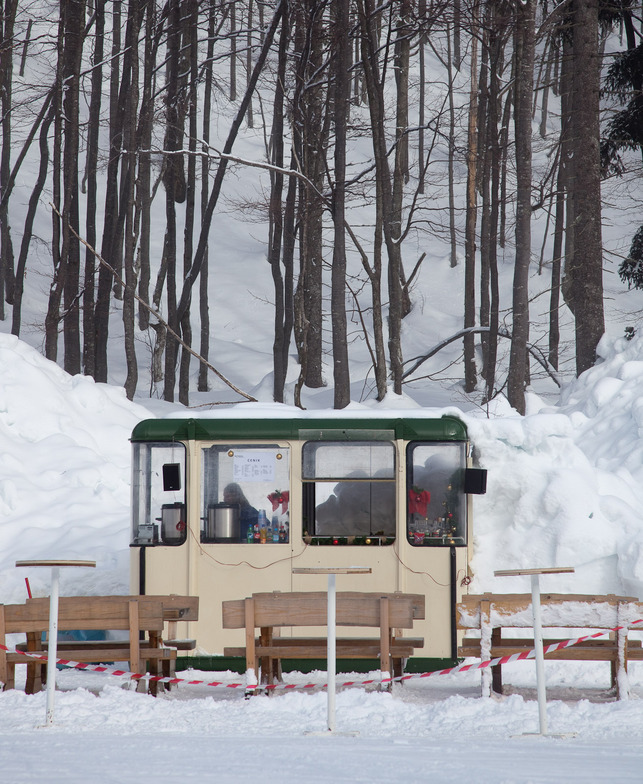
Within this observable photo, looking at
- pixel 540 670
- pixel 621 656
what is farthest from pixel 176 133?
pixel 540 670

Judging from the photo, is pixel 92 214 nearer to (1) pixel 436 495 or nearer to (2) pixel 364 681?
(1) pixel 436 495

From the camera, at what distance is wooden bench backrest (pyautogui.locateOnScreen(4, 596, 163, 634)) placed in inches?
306

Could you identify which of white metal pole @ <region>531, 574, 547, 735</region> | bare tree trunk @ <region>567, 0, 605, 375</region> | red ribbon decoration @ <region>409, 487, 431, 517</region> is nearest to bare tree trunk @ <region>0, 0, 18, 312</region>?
bare tree trunk @ <region>567, 0, 605, 375</region>

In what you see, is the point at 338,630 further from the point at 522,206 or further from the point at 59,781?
the point at 522,206

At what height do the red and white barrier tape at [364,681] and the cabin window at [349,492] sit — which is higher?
the cabin window at [349,492]

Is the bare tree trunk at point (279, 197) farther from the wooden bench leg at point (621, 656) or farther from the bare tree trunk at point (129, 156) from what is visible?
the wooden bench leg at point (621, 656)

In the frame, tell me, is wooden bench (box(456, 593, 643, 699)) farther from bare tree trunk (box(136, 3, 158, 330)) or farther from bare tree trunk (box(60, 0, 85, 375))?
bare tree trunk (box(136, 3, 158, 330))

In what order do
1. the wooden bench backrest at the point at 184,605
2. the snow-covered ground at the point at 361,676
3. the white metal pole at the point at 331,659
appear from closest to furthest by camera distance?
the snow-covered ground at the point at 361,676
the white metal pole at the point at 331,659
the wooden bench backrest at the point at 184,605

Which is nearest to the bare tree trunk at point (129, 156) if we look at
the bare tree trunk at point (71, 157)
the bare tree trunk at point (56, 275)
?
the bare tree trunk at point (71, 157)

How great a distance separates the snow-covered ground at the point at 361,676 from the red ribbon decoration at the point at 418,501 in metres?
1.42

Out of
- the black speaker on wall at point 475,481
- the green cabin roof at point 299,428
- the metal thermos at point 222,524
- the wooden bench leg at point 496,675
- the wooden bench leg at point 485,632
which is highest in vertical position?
the green cabin roof at point 299,428

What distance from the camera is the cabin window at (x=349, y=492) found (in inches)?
363

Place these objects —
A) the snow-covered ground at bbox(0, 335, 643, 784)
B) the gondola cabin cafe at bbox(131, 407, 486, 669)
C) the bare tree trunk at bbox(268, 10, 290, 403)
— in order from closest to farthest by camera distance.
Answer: the snow-covered ground at bbox(0, 335, 643, 784) → the gondola cabin cafe at bbox(131, 407, 486, 669) → the bare tree trunk at bbox(268, 10, 290, 403)

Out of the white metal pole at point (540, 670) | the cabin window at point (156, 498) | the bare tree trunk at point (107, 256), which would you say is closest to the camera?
the white metal pole at point (540, 670)
